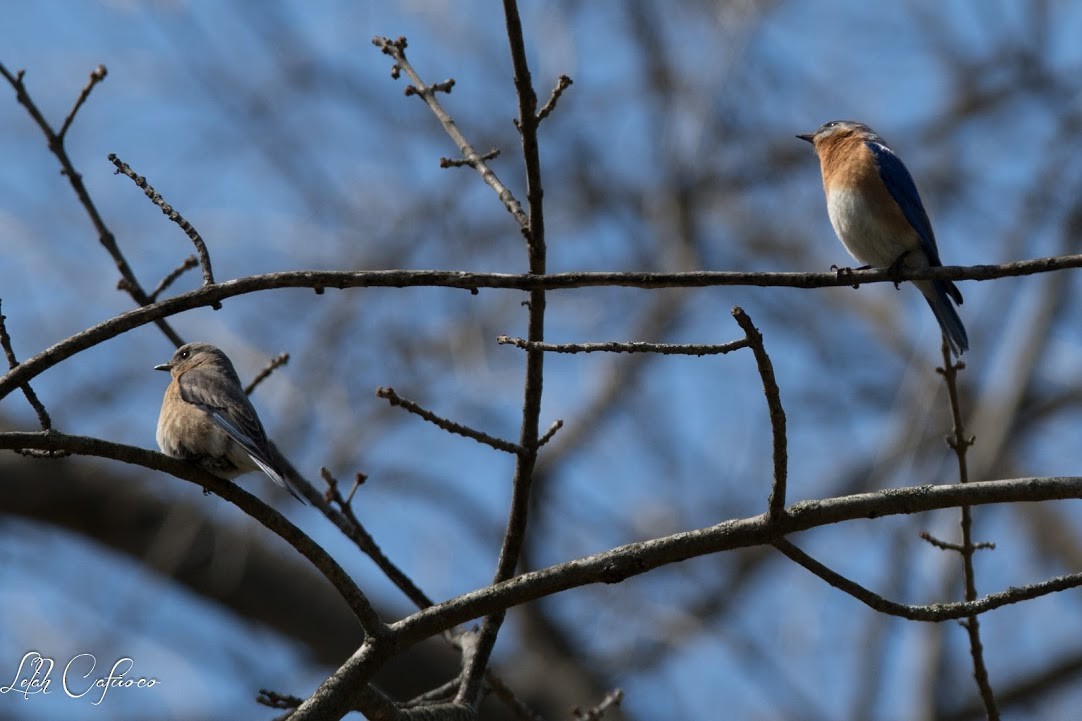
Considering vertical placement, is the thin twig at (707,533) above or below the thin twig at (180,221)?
below

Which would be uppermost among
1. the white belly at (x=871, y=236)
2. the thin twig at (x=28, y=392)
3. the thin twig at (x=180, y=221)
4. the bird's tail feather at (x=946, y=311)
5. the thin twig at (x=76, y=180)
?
the white belly at (x=871, y=236)

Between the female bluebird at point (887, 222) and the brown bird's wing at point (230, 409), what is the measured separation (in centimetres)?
256

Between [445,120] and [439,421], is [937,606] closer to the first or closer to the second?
[439,421]

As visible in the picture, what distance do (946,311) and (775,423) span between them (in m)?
2.61

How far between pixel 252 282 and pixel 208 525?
523 centimetres

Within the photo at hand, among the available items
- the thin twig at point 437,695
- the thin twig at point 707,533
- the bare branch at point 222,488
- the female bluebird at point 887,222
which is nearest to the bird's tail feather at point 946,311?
the female bluebird at point 887,222

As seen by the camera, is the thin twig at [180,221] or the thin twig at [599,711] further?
the thin twig at [599,711]

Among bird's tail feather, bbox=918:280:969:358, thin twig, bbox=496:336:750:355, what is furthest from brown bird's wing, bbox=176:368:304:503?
bird's tail feather, bbox=918:280:969:358

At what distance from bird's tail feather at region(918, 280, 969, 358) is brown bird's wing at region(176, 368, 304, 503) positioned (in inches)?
106

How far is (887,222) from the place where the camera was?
488 centimetres

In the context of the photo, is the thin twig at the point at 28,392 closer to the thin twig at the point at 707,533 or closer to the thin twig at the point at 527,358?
the thin twig at the point at 707,533

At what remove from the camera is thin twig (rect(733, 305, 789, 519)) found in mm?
2453

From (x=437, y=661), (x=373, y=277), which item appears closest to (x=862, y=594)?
(x=373, y=277)

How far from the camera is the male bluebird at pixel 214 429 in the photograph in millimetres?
3623
